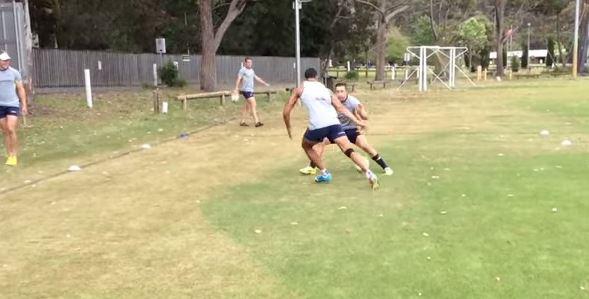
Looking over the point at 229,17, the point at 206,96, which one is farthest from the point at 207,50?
the point at 206,96

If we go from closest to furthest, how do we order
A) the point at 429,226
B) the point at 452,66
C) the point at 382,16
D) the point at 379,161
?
the point at 429,226
the point at 379,161
the point at 452,66
the point at 382,16

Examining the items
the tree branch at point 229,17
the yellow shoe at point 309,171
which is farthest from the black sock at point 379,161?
the tree branch at point 229,17

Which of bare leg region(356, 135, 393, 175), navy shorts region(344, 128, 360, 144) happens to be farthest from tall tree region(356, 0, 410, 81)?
bare leg region(356, 135, 393, 175)

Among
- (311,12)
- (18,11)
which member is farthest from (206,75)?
(311,12)

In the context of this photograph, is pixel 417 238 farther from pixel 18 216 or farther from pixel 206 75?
pixel 206 75

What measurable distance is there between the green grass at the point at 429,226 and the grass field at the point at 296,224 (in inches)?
0.8

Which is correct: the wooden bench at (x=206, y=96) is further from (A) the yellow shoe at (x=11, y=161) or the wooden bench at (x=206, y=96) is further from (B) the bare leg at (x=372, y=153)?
(B) the bare leg at (x=372, y=153)

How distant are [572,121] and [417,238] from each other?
37.0ft

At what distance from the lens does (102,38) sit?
39031 millimetres

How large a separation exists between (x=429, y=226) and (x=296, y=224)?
126cm

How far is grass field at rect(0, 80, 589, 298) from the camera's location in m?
4.87

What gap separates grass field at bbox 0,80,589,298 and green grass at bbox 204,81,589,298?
2 centimetres

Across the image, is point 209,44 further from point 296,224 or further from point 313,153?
point 296,224

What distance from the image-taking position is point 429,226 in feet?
20.7
